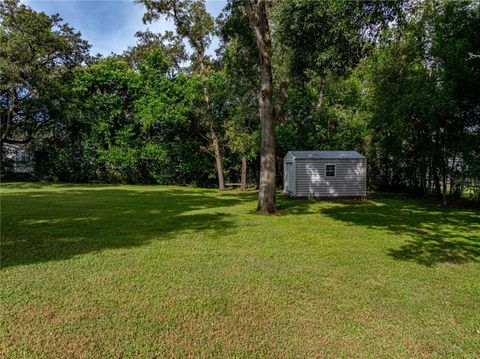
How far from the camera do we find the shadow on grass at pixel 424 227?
5195mm

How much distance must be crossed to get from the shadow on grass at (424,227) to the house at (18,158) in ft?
64.4

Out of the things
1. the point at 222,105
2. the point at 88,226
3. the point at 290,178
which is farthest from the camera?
the point at 222,105

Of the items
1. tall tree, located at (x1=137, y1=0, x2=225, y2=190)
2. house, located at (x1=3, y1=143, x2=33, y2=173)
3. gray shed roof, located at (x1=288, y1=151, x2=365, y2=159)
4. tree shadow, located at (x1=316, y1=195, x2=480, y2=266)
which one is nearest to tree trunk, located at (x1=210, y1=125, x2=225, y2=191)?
tall tree, located at (x1=137, y1=0, x2=225, y2=190)

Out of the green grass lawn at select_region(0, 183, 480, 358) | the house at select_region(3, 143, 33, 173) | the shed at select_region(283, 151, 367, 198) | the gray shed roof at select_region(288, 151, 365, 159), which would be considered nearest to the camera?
the green grass lawn at select_region(0, 183, 480, 358)

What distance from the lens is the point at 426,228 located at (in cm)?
743

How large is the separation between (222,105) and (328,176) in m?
9.03

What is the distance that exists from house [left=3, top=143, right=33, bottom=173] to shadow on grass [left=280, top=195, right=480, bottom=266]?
64.4 ft

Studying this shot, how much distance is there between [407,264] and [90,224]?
6395mm

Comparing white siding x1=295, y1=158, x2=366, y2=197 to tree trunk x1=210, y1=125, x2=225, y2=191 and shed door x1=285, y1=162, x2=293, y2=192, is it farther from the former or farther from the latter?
tree trunk x1=210, y1=125, x2=225, y2=191

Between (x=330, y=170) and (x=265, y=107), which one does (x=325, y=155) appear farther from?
(x=265, y=107)

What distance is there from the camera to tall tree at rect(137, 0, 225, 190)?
17.2 metres

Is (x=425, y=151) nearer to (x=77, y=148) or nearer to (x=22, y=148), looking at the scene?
(x=77, y=148)

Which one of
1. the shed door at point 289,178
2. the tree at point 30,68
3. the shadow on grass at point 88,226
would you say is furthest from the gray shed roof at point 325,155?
the tree at point 30,68

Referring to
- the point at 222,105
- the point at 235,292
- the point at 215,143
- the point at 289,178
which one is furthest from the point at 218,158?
the point at 235,292
